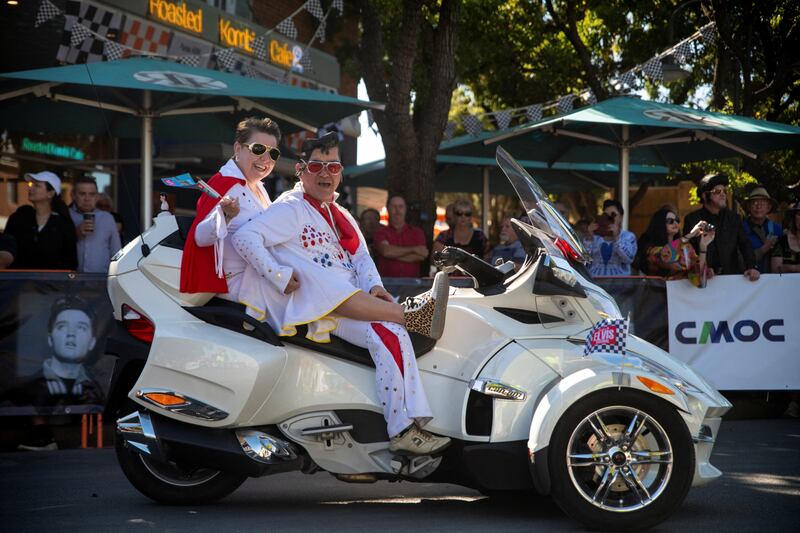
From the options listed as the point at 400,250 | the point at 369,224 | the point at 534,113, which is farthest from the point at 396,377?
the point at 534,113

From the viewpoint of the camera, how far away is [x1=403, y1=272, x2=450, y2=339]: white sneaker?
574 cm

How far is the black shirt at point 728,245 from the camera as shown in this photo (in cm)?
1059

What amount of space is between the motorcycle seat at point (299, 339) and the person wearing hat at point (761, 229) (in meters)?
6.35

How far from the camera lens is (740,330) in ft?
33.7

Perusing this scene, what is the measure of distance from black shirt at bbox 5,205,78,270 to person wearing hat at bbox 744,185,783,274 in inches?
256

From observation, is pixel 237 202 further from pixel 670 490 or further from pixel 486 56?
pixel 486 56

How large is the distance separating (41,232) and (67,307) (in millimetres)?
1073

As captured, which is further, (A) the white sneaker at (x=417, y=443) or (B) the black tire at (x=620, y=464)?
(A) the white sneaker at (x=417, y=443)

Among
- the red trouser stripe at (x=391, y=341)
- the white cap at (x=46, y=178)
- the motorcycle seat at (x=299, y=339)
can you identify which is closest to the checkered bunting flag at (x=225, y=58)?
the white cap at (x=46, y=178)

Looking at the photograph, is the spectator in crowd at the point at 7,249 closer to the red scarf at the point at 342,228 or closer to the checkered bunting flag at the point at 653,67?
the red scarf at the point at 342,228

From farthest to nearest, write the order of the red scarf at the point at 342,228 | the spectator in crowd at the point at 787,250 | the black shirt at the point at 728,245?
the spectator in crowd at the point at 787,250
the black shirt at the point at 728,245
the red scarf at the point at 342,228

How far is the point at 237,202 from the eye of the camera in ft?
19.6

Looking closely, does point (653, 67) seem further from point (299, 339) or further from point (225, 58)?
point (299, 339)

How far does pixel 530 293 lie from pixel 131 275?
2.12 m
